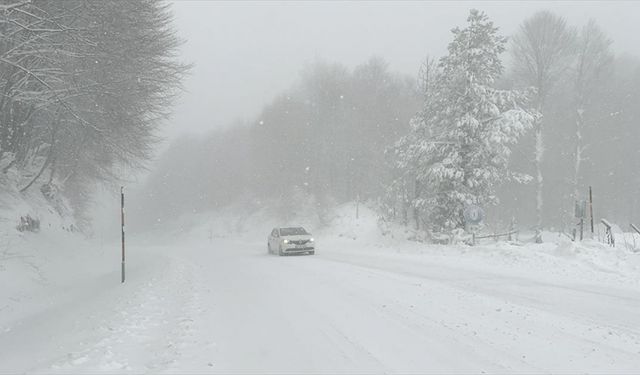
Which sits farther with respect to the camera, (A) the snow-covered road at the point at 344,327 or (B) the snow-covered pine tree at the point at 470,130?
(B) the snow-covered pine tree at the point at 470,130

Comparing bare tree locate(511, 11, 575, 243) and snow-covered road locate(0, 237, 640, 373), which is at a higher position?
bare tree locate(511, 11, 575, 243)

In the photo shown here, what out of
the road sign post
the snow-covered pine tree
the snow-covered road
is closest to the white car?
the snow-covered pine tree

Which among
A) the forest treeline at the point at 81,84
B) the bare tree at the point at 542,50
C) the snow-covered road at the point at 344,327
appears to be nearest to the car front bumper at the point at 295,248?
the forest treeline at the point at 81,84

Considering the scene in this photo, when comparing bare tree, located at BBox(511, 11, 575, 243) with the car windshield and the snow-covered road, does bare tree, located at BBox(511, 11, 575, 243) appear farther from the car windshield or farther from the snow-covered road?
the snow-covered road

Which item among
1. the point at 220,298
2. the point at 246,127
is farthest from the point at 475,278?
Result: the point at 246,127

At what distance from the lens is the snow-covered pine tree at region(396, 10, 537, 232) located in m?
25.3

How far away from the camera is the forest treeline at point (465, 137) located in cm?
2588

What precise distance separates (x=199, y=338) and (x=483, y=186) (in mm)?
20555

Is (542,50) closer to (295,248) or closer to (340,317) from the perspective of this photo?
(295,248)

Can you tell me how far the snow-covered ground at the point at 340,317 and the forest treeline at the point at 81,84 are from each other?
468 cm

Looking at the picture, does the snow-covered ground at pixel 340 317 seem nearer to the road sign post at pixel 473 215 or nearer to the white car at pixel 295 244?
the road sign post at pixel 473 215

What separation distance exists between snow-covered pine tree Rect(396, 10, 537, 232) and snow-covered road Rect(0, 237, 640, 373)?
437 inches

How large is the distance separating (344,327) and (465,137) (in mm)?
18982

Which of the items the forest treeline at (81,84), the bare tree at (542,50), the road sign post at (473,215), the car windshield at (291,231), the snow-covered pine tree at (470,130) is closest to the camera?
the forest treeline at (81,84)
